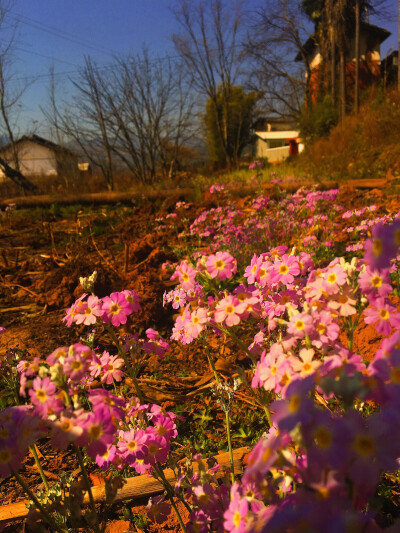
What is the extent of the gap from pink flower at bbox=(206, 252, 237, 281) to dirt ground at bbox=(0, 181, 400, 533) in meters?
1.24

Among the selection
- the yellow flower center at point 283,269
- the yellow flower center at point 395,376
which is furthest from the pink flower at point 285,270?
the yellow flower center at point 395,376

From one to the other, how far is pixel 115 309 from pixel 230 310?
513 mm

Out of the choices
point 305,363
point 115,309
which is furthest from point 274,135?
point 305,363

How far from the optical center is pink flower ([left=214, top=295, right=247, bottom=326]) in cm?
132

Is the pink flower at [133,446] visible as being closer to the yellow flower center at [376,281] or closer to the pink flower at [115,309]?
the pink flower at [115,309]

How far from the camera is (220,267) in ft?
5.17

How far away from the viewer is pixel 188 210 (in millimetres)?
8250

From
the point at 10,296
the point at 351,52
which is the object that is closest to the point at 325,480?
the point at 10,296

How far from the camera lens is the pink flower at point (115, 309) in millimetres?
1526

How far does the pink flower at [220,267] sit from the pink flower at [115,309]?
39cm

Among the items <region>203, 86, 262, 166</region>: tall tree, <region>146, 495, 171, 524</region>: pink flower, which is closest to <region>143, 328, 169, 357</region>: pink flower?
<region>146, 495, 171, 524</region>: pink flower

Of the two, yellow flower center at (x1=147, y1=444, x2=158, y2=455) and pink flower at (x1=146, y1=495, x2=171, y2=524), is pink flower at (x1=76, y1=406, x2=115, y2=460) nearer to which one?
yellow flower center at (x1=147, y1=444, x2=158, y2=455)

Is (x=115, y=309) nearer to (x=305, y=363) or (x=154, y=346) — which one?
(x=154, y=346)

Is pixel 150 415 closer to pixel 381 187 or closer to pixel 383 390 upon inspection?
pixel 383 390
